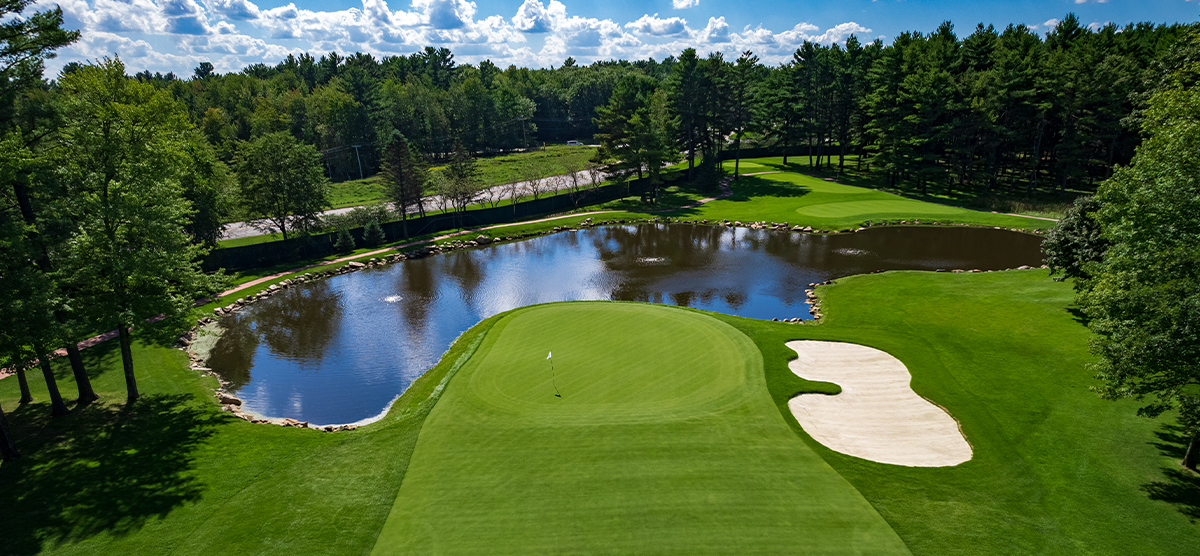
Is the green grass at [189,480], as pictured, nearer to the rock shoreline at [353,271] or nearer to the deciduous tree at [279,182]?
the rock shoreline at [353,271]

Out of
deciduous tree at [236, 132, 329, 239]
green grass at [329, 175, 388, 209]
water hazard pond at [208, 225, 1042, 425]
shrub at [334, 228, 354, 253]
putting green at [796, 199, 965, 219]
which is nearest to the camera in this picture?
water hazard pond at [208, 225, 1042, 425]

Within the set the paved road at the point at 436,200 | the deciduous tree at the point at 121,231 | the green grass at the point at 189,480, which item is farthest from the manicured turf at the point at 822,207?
the deciduous tree at the point at 121,231

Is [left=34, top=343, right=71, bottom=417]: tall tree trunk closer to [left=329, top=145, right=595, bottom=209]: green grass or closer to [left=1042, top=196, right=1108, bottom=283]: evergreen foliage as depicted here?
[left=329, top=145, right=595, bottom=209]: green grass

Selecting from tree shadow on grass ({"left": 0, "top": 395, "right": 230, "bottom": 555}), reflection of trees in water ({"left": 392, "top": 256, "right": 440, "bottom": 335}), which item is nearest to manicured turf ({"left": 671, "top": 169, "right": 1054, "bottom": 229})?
reflection of trees in water ({"left": 392, "top": 256, "right": 440, "bottom": 335})

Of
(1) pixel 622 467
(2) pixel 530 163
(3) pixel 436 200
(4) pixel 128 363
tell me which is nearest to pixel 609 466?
(1) pixel 622 467

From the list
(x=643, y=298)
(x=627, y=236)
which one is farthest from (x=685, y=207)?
(x=643, y=298)
